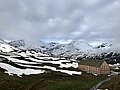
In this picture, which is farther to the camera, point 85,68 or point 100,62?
point 85,68

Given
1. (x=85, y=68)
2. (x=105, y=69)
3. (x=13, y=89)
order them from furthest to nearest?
(x=85, y=68) → (x=105, y=69) → (x=13, y=89)

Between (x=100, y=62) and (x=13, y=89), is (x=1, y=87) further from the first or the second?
(x=100, y=62)

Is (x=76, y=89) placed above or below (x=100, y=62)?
below

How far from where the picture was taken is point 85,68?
197500 mm

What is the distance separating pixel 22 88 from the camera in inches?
2953

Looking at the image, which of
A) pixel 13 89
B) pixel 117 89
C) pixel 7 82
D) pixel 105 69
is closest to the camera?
pixel 117 89

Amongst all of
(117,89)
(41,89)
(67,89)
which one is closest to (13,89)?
(41,89)

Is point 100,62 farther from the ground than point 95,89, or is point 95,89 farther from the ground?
point 100,62

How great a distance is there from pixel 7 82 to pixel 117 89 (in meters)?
36.4

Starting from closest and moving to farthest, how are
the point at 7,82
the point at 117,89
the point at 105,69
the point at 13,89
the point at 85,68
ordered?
1. the point at 117,89
2. the point at 13,89
3. the point at 7,82
4. the point at 105,69
5. the point at 85,68

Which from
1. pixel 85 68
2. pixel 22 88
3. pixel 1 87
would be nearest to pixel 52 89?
pixel 22 88

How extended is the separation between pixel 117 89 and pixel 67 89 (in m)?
15.6

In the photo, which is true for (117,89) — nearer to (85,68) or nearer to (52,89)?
(52,89)

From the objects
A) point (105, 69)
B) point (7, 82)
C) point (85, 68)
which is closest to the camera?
point (7, 82)
